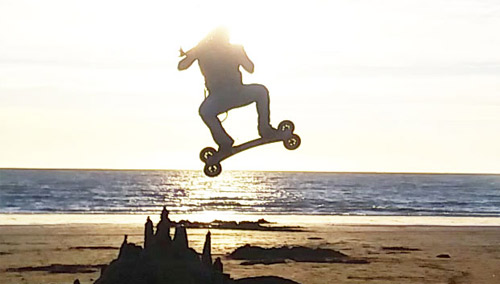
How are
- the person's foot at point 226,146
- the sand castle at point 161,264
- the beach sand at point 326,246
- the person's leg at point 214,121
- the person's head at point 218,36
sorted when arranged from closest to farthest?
the person's head at point 218,36 < the person's leg at point 214,121 < the person's foot at point 226,146 < the sand castle at point 161,264 < the beach sand at point 326,246

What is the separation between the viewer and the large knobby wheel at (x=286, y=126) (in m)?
14.7

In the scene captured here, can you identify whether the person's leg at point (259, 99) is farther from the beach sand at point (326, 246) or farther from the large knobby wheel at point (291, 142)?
the beach sand at point (326, 246)

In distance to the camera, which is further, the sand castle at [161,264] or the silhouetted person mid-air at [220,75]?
the sand castle at [161,264]

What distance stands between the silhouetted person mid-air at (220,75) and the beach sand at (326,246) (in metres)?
16.0

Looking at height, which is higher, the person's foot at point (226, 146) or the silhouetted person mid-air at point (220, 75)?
the silhouetted person mid-air at point (220, 75)

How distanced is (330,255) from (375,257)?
2.05 m

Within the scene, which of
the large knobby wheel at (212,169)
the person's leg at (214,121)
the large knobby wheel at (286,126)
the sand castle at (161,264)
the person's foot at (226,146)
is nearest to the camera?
the person's leg at (214,121)

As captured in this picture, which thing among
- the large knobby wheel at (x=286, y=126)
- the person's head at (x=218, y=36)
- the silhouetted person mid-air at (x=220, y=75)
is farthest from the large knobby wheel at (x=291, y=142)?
the person's head at (x=218, y=36)

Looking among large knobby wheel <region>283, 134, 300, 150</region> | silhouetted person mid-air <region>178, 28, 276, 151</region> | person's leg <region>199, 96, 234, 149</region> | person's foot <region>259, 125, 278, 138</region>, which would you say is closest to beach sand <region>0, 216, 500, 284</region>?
large knobby wheel <region>283, 134, 300, 150</region>

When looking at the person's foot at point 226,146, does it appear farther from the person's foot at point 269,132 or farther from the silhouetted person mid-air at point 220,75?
the person's foot at point 269,132

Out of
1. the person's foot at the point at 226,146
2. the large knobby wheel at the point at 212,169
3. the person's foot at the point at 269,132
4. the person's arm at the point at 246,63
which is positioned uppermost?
the person's arm at the point at 246,63

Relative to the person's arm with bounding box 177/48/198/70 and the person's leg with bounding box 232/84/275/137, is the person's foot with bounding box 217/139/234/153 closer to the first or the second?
the person's leg with bounding box 232/84/275/137

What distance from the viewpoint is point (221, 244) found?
42.3m

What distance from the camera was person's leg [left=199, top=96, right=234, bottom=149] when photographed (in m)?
14.1
